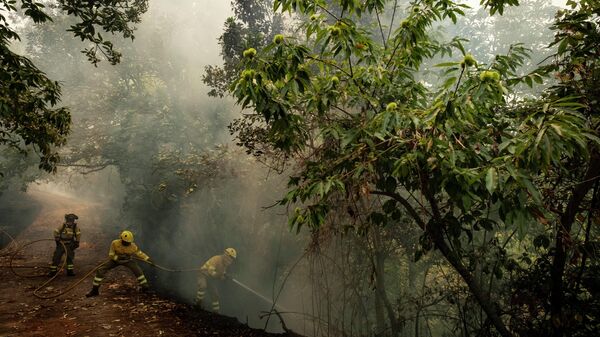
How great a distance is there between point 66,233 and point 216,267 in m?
3.49

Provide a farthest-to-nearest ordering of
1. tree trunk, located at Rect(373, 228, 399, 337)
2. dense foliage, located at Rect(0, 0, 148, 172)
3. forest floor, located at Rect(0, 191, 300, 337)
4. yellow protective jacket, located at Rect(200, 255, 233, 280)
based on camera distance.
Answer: yellow protective jacket, located at Rect(200, 255, 233, 280) → tree trunk, located at Rect(373, 228, 399, 337) → forest floor, located at Rect(0, 191, 300, 337) → dense foliage, located at Rect(0, 0, 148, 172)

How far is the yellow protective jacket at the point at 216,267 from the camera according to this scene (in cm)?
798

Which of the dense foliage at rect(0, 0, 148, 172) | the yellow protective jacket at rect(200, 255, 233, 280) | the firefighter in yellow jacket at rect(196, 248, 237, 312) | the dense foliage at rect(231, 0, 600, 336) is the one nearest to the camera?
the dense foliage at rect(231, 0, 600, 336)

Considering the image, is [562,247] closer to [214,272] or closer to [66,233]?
[214,272]

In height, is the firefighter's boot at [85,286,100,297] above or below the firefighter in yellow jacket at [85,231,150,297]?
below

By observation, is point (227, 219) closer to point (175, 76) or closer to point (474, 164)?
point (175, 76)

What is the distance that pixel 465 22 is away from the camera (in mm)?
22812

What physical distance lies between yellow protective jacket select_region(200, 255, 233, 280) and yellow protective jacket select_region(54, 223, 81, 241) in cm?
304

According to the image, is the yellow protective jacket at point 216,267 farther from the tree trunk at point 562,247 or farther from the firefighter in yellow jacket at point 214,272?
the tree trunk at point 562,247

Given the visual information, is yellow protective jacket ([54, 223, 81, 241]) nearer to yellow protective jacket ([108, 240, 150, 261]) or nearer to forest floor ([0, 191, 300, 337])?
forest floor ([0, 191, 300, 337])

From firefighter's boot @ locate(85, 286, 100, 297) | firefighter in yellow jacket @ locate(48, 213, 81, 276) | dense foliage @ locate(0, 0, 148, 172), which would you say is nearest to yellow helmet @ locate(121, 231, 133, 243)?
firefighter's boot @ locate(85, 286, 100, 297)

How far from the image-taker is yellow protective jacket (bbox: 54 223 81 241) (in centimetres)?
800

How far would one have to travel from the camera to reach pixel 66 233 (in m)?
8.07

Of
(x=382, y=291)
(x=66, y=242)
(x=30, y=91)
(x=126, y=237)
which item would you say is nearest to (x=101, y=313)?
(x=126, y=237)
